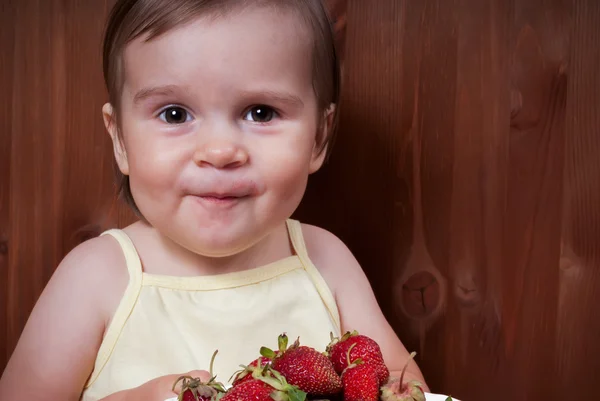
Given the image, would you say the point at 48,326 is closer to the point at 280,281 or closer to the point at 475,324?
the point at 280,281

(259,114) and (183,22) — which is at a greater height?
(183,22)

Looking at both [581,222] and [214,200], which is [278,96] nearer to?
[214,200]

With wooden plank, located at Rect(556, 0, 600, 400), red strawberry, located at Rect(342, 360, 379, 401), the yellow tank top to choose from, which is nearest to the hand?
the yellow tank top

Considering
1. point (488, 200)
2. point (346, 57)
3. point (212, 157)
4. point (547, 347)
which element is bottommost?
point (547, 347)

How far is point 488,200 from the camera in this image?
1273 millimetres

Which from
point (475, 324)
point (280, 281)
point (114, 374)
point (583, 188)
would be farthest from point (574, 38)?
point (114, 374)

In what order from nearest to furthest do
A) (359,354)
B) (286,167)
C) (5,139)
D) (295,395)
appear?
(295,395), (359,354), (286,167), (5,139)

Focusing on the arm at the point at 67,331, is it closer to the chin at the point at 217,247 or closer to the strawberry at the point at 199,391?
the chin at the point at 217,247

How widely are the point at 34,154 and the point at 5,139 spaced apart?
0.05 metres

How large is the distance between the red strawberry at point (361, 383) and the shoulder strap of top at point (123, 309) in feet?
1.10

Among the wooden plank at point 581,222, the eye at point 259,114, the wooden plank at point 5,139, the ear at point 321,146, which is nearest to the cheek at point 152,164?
the eye at point 259,114

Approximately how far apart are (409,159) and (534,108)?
218mm

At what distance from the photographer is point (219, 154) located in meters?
0.92

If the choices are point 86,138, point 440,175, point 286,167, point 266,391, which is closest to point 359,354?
point 266,391
